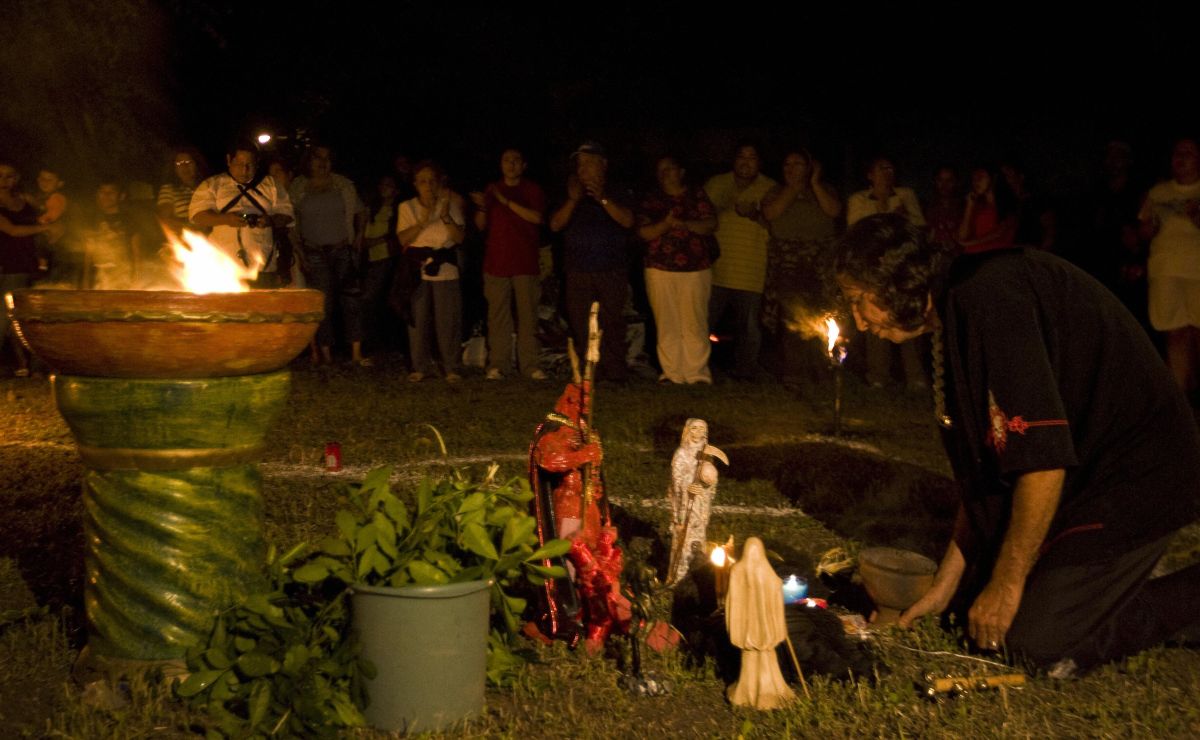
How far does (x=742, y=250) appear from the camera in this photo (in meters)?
11.6

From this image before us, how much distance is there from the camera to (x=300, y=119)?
1617 cm

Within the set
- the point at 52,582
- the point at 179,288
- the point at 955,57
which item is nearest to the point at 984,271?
the point at 179,288

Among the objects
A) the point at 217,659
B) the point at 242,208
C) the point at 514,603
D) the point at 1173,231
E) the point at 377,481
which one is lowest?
the point at 217,659

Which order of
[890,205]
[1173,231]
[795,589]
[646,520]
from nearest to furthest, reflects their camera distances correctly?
[795,589]
[646,520]
[1173,231]
[890,205]

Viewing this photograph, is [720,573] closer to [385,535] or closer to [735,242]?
[385,535]

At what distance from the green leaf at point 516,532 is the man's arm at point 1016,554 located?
165 centimetres

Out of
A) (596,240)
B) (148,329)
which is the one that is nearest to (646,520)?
(148,329)

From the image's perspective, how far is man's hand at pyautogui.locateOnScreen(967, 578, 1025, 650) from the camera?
14.0ft

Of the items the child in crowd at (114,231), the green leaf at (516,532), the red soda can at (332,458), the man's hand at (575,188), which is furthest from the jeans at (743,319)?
the green leaf at (516,532)

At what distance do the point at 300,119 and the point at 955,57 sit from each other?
8399 mm

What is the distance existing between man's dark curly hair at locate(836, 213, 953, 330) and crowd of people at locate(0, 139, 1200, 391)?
6730mm

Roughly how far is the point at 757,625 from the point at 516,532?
81cm

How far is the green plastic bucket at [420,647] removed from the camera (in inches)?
143

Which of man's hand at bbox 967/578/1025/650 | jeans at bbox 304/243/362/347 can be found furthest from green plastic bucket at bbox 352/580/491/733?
jeans at bbox 304/243/362/347
